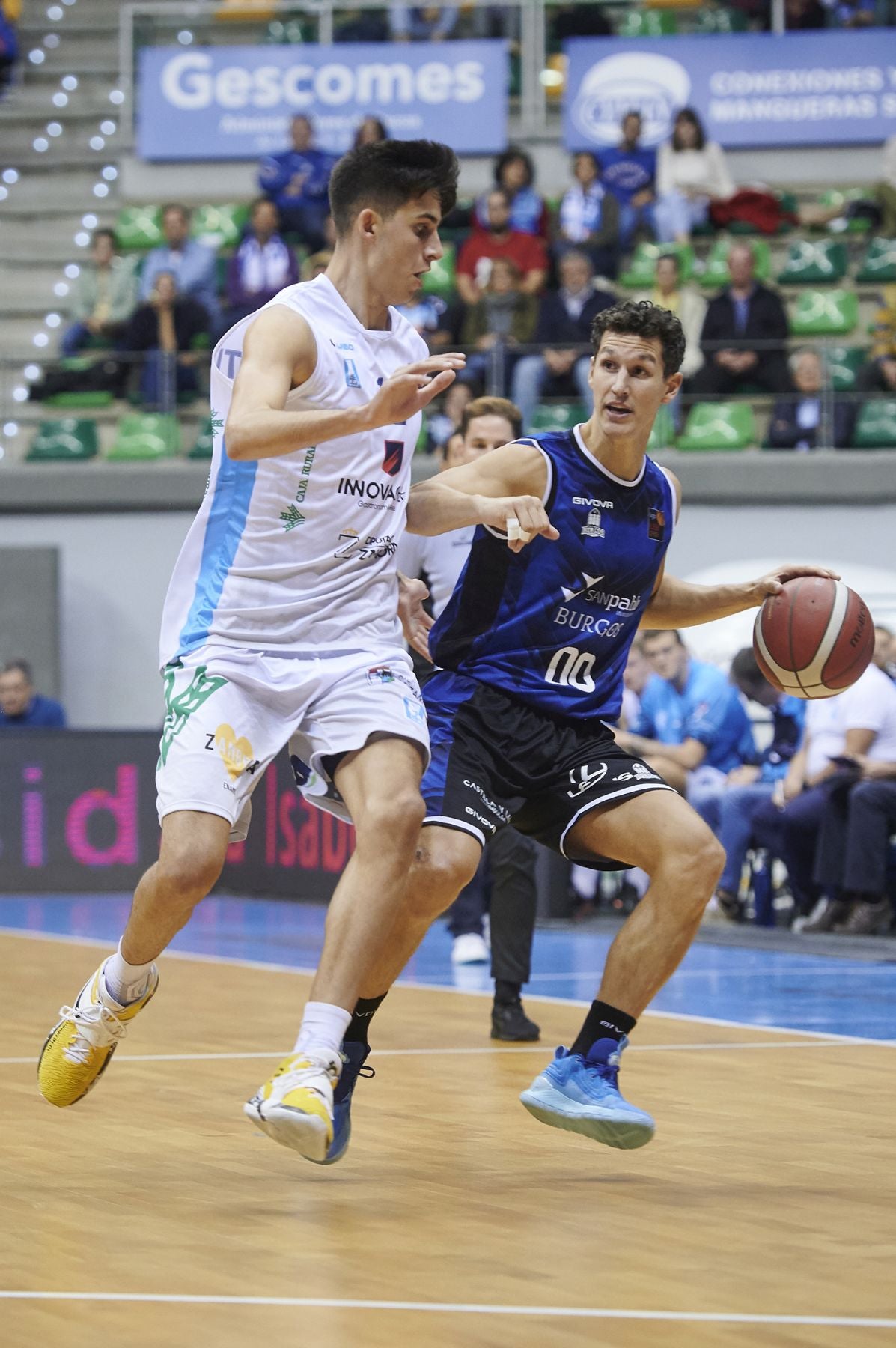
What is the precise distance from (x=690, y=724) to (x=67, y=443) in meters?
7.40

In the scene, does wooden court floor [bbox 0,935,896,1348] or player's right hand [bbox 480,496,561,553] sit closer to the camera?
wooden court floor [bbox 0,935,896,1348]

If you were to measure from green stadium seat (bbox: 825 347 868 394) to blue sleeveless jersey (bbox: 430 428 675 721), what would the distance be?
10.2 metres

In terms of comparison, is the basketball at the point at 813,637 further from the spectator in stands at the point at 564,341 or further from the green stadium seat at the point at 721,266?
the green stadium seat at the point at 721,266

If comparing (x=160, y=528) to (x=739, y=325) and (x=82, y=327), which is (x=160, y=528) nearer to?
(x=82, y=327)

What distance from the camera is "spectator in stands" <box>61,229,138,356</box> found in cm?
1731

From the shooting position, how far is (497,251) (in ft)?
53.0

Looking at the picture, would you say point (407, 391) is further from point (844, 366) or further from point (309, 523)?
point (844, 366)

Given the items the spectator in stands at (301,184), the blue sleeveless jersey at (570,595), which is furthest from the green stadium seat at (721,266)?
the blue sleeveless jersey at (570,595)

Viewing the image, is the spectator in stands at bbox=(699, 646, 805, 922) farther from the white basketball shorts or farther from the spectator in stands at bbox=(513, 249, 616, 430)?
the white basketball shorts

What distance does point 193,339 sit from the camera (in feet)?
54.6

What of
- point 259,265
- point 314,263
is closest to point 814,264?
point 314,263

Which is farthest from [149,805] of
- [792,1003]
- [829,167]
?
[829,167]

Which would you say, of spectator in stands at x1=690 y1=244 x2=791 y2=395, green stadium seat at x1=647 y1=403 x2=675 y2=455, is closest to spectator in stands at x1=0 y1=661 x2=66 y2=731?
green stadium seat at x1=647 y1=403 x2=675 y2=455

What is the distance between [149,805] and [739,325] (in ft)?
18.4
